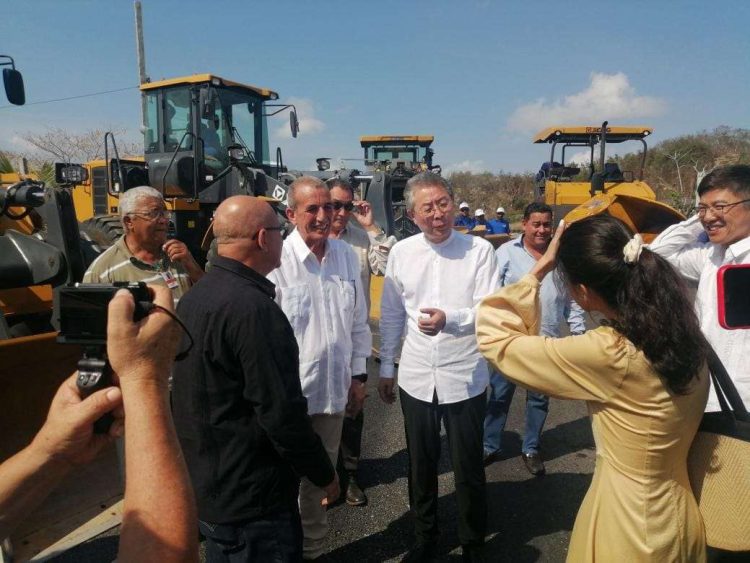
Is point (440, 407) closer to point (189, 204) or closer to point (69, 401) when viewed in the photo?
point (69, 401)

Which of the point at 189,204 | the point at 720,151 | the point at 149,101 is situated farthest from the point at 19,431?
the point at 720,151

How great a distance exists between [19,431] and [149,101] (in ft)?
23.2

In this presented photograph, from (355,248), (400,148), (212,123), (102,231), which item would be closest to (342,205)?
(355,248)

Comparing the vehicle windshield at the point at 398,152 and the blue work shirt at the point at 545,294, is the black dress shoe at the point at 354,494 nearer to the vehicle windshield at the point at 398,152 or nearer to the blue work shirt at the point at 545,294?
the blue work shirt at the point at 545,294

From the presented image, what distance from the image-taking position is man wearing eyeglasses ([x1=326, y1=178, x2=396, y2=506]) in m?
3.36

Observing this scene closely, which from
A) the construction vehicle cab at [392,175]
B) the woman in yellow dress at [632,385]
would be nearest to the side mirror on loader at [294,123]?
the construction vehicle cab at [392,175]

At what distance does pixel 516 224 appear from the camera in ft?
78.6

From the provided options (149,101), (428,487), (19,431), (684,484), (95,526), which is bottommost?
(95,526)

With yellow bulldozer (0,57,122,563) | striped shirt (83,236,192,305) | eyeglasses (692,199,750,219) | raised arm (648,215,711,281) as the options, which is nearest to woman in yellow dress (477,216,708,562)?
eyeglasses (692,199,750,219)

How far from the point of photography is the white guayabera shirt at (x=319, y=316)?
2.57 meters

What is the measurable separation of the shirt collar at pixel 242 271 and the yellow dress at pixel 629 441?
3.26ft

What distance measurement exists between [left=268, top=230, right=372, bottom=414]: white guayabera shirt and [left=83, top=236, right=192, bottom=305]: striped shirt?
100cm

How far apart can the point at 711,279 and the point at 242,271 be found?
2.14 m

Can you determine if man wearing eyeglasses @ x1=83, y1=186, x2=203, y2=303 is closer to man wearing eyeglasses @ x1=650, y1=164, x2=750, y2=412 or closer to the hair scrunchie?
the hair scrunchie
